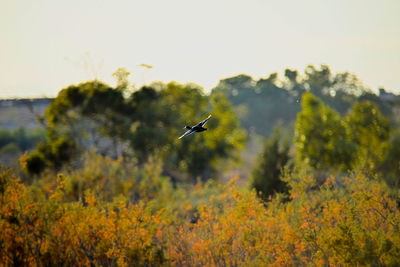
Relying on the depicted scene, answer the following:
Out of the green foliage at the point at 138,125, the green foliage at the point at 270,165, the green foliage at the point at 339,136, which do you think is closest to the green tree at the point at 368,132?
the green foliage at the point at 339,136

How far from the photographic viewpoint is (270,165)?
19906mm

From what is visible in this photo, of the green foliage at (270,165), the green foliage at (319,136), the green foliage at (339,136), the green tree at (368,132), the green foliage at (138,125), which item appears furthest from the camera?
→ the green foliage at (138,125)

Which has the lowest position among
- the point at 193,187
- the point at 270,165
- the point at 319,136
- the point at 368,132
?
the point at 193,187

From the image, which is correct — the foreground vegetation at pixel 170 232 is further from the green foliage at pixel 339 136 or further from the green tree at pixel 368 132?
the green tree at pixel 368 132

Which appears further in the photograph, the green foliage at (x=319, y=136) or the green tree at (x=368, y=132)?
the green foliage at (x=319, y=136)

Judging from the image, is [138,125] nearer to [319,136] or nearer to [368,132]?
[319,136]

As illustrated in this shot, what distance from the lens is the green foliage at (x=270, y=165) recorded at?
64.4ft

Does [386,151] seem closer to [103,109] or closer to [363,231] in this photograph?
[363,231]

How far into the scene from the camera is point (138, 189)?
23516mm

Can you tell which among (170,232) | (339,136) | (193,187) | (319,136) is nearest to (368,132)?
(339,136)

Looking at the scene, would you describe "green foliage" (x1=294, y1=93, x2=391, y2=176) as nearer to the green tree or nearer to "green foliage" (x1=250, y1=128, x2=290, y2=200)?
the green tree

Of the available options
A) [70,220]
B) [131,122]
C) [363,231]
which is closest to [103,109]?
[131,122]

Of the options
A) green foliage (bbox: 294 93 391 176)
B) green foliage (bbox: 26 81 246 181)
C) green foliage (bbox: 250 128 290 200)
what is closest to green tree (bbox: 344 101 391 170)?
green foliage (bbox: 294 93 391 176)

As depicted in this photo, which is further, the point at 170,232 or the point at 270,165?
the point at 270,165
